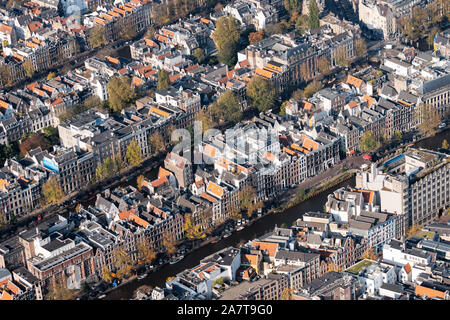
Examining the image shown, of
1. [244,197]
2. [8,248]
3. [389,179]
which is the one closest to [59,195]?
[8,248]

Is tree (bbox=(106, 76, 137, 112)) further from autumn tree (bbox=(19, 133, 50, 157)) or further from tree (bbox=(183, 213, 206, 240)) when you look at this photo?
tree (bbox=(183, 213, 206, 240))

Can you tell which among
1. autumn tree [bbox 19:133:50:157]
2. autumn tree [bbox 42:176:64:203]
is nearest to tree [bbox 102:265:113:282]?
autumn tree [bbox 42:176:64:203]

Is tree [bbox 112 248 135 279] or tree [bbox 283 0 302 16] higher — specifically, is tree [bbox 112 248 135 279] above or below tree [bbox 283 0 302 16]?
below

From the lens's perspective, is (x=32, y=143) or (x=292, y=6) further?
(x=292, y=6)

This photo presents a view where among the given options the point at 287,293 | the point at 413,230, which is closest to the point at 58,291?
the point at 287,293

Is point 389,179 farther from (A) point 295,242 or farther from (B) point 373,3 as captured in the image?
(B) point 373,3

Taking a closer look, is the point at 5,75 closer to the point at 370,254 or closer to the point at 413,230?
the point at 370,254
